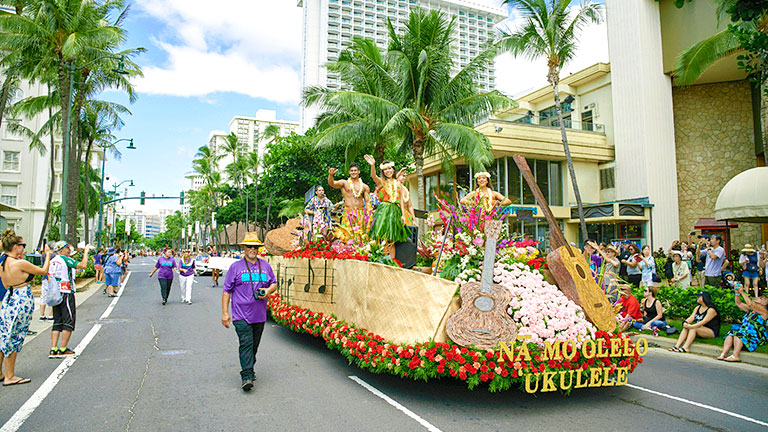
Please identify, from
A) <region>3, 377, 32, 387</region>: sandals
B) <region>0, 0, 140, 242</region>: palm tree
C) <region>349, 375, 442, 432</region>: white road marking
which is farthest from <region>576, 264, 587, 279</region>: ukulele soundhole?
<region>0, 0, 140, 242</region>: palm tree

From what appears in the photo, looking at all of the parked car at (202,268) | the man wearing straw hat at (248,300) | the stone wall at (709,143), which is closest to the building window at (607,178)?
the stone wall at (709,143)

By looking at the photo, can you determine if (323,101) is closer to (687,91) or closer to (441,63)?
(441,63)

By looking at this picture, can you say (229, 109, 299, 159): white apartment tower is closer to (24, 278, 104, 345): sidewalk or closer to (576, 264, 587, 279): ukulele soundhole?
(24, 278, 104, 345): sidewalk

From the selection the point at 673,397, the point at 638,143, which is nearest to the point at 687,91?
the point at 638,143

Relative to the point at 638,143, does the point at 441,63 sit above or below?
above

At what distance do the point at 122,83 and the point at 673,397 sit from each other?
25759 mm

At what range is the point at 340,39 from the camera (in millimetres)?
97250

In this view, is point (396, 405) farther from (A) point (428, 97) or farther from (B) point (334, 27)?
(B) point (334, 27)

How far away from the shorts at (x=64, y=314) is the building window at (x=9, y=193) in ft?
138

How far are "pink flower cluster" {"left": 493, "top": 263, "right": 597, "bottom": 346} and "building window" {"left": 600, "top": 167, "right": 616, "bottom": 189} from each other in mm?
21690

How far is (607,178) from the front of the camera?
25.0 metres

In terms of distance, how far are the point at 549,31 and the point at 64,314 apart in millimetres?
16845

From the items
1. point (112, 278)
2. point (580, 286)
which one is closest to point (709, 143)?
point (580, 286)

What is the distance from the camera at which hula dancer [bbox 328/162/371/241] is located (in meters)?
7.39
